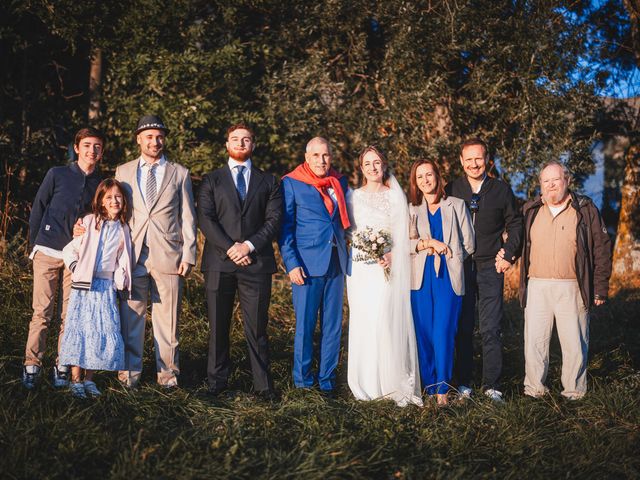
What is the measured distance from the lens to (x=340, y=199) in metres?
6.01

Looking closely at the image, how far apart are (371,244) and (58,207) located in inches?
107

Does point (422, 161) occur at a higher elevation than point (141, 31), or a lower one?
lower

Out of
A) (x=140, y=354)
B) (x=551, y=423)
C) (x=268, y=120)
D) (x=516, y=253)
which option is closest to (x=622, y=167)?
(x=268, y=120)

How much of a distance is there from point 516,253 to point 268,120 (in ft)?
17.3

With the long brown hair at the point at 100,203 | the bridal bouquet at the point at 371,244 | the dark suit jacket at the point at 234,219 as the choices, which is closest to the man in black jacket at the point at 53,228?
the long brown hair at the point at 100,203

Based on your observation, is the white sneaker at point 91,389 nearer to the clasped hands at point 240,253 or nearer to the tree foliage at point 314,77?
the clasped hands at point 240,253

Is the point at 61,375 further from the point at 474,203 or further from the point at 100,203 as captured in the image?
the point at 474,203

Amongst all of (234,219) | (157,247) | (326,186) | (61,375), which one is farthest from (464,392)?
(61,375)

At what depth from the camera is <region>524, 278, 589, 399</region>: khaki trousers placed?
18.8 feet

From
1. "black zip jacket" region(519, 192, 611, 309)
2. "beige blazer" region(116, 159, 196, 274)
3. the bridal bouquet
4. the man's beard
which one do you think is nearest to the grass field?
"black zip jacket" region(519, 192, 611, 309)

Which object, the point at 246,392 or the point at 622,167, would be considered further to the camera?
the point at 622,167

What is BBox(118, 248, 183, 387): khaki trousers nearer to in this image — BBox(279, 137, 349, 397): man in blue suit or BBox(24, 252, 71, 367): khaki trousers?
BBox(24, 252, 71, 367): khaki trousers

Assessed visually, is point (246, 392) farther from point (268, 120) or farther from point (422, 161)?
point (268, 120)

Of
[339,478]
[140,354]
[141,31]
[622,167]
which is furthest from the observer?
[622,167]
